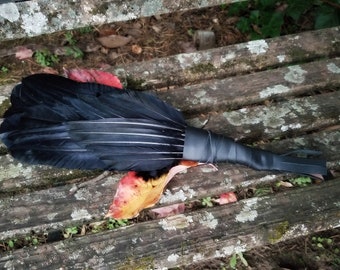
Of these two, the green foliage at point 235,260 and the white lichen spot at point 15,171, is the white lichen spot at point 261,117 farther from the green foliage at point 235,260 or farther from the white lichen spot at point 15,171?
the white lichen spot at point 15,171

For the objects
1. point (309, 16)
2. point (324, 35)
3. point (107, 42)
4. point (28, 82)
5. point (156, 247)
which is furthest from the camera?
point (309, 16)

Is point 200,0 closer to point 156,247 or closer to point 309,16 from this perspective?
point 156,247

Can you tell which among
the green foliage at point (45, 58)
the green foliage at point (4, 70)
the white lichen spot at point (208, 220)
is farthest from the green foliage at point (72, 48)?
the white lichen spot at point (208, 220)

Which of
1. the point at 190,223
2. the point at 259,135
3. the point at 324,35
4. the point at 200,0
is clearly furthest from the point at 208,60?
the point at 190,223

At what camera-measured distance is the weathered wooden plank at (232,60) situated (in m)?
1.81

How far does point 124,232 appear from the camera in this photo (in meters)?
1.50

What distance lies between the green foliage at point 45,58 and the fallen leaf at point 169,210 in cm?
93

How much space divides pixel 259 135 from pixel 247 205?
0.90ft

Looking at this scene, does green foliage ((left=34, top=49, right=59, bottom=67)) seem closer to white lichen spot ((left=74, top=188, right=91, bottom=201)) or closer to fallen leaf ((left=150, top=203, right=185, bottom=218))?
white lichen spot ((left=74, top=188, right=91, bottom=201))

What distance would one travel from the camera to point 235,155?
1.54m

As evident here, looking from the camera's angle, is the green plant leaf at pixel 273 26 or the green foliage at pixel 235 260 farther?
the green plant leaf at pixel 273 26

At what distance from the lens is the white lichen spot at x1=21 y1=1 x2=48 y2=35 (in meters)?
1.61

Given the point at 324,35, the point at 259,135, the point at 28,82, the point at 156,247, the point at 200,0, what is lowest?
the point at 156,247

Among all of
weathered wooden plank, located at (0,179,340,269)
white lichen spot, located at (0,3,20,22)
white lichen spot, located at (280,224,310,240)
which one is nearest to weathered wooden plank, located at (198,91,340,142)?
weathered wooden plank, located at (0,179,340,269)
